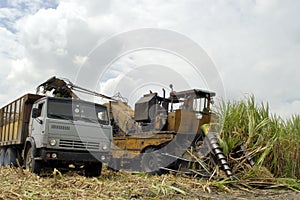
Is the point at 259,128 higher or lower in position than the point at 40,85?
lower

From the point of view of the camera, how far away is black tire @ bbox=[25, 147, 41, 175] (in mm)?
9555

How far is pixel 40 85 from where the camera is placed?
45.6 feet

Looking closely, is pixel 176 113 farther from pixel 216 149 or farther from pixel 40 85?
pixel 40 85

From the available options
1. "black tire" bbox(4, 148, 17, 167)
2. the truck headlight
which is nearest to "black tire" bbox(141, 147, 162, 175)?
the truck headlight

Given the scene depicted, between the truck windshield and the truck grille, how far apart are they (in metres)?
0.69

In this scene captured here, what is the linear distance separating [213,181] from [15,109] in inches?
318

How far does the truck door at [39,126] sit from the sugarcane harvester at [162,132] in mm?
3077

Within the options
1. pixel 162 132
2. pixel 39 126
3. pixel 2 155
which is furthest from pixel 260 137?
pixel 2 155

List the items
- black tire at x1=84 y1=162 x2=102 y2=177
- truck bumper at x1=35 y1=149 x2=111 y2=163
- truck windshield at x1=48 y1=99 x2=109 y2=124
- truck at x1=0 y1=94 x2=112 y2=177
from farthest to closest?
black tire at x1=84 y1=162 x2=102 y2=177 → truck windshield at x1=48 y1=99 x2=109 y2=124 → truck at x1=0 y1=94 x2=112 y2=177 → truck bumper at x1=35 y1=149 x2=111 y2=163

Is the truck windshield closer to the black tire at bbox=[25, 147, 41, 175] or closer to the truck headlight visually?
the truck headlight

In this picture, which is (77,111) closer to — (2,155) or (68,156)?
(68,156)

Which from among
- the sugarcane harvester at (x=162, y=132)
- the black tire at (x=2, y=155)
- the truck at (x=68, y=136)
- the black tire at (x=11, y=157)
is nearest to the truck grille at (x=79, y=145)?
the truck at (x=68, y=136)

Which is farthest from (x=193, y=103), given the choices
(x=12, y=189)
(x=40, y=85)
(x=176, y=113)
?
(x=12, y=189)

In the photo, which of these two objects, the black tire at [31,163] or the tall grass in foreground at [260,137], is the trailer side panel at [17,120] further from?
the tall grass in foreground at [260,137]
